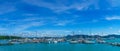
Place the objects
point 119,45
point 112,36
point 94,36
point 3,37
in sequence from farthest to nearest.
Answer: point 112,36 < point 94,36 < point 3,37 < point 119,45

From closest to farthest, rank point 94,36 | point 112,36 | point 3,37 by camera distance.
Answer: point 3,37
point 94,36
point 112,36

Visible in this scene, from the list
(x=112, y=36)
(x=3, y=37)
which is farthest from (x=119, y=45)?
(x=112, y=36)

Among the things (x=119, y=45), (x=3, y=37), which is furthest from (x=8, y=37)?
(x=119, y=45)

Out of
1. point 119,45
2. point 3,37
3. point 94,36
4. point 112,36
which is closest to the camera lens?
point 119,45

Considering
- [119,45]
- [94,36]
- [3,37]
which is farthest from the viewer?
[94,36]

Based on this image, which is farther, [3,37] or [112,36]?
[112,36]

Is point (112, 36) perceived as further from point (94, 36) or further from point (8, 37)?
point (8, 37)

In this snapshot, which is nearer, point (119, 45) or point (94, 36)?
point (119, 45)

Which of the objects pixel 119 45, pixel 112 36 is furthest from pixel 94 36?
pixel 119 45

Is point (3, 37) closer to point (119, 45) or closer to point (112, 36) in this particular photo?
point (119, 45)
